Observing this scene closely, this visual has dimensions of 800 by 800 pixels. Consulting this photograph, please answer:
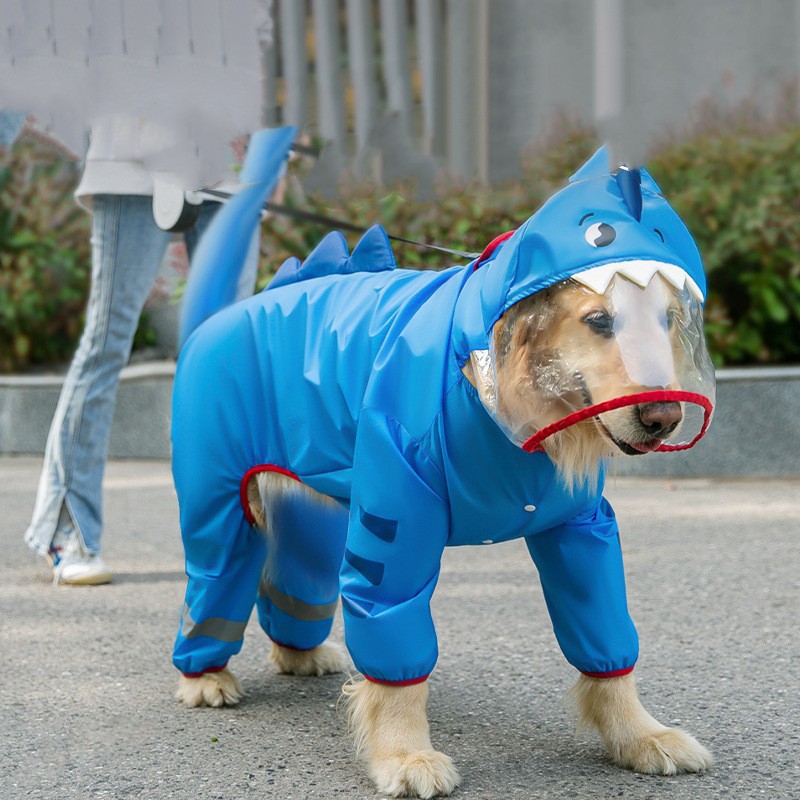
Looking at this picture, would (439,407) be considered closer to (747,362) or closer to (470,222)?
(470,222)

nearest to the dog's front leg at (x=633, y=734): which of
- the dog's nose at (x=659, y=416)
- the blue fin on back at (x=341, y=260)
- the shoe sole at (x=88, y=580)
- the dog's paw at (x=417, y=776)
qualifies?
the dog's paw at (x=417, y=776)

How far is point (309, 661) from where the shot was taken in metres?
3.00

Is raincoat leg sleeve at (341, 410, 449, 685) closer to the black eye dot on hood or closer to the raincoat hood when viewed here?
the raincoat hood

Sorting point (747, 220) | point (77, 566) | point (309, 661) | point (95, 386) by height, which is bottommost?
point (77, 566)

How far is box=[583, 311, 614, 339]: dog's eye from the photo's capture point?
1747 millimetres

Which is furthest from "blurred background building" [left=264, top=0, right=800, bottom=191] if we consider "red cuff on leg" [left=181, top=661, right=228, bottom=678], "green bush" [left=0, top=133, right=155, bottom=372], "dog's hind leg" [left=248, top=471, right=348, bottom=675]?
"green bush" [left=0, top=133, right=155, bottom=372]

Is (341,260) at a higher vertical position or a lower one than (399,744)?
higher

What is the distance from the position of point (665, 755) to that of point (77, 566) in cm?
247

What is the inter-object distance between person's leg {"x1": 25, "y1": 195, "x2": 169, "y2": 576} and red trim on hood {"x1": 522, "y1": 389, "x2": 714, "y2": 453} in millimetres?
2353

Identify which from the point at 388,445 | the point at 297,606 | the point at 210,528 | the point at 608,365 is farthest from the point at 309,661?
the point at 608,365

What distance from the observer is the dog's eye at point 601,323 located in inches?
68.8

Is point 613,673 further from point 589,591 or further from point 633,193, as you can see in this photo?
point 633,193

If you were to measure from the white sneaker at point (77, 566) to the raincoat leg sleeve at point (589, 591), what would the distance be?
2.23m

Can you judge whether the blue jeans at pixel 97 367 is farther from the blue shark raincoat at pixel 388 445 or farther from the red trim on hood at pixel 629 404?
the red trim on hood at pixel 629 404
